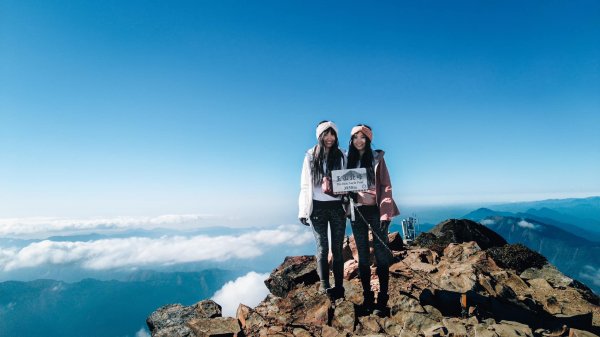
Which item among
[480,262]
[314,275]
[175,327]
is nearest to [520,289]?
[480,262]

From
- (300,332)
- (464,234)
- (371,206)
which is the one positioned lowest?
(300,332)

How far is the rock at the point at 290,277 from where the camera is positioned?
30.9 feet

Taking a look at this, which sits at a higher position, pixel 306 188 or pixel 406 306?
pixel 306 188

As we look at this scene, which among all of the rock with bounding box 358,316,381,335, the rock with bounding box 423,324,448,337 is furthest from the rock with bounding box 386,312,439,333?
the rock with bounding box 358,316,381,335

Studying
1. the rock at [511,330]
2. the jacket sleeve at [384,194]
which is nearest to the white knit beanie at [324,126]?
the jacket sleeve at [384,194]

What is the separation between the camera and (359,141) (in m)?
6.25

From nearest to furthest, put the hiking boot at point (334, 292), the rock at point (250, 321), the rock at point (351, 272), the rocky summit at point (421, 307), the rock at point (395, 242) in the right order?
the rocky summit at point (421, 307) < the rock at point (250, 321) < the hiking boot at point (334, 292) < the rock at point (351, 272) < the rock at point (395, 242)

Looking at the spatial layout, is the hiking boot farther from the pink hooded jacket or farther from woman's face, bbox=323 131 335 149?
woman's face, bbox=323 131 335 149

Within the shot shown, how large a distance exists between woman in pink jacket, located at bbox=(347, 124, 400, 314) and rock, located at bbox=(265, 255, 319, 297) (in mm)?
3521

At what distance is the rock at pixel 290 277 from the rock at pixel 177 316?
1884mm

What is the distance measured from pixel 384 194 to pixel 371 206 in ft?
1.26

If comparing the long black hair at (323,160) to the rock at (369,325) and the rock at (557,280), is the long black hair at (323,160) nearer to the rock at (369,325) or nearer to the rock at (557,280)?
the rock at (369,325)

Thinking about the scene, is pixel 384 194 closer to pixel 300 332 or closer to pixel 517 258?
pixel 300 332

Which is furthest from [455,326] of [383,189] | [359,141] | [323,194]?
[359,141]
